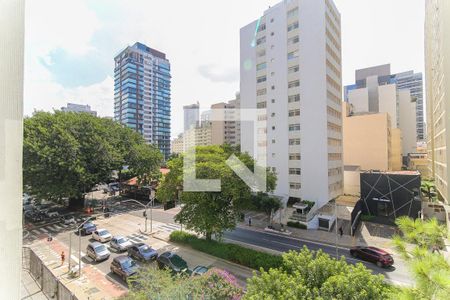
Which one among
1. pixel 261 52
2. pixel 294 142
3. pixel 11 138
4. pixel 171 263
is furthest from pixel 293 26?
pixel 11 138

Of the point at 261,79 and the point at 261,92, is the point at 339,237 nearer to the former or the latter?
the point at 261,92

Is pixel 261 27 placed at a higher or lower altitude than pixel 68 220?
higher

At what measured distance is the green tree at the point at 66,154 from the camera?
21.7 m

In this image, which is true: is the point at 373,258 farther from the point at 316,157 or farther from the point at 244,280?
the point at 316,157

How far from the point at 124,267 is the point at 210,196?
636cm

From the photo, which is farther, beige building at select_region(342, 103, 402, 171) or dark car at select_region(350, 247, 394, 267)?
beige building at select_region(342, 103, 402, 171)

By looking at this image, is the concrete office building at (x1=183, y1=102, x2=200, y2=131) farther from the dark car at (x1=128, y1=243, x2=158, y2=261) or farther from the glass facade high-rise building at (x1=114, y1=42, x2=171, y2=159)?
the dark car at (x1=128, y1=243, x2=158, y2=261)

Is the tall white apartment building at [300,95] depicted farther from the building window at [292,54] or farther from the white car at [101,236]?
the white car at [101,236]

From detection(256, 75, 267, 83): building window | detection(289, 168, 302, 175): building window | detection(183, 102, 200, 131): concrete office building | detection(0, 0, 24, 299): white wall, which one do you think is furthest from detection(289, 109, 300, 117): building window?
detection(183, 102, 200, 131): concrete office building

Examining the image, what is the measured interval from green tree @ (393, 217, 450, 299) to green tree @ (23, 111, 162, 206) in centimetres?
2569

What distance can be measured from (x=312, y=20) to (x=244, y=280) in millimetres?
27781

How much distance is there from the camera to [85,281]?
13.0 metres

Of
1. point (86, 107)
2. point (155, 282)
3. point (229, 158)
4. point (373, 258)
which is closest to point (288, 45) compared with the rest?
point (229, 158)

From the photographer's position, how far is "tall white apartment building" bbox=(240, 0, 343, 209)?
2588cm
